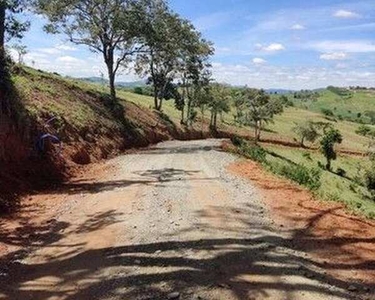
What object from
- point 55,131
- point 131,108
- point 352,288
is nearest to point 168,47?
point 131,108

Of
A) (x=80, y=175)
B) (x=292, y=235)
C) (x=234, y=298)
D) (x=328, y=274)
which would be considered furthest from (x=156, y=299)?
(x=80, y=175)

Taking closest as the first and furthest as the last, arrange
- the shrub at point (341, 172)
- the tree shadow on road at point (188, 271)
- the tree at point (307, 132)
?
1. the tree shadow on road at point (188, 271)
2. the shrub at point (341, 172)
3. the tree at point (307, 132)

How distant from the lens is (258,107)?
79062mm

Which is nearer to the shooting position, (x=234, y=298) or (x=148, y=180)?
(x=234, y=298)

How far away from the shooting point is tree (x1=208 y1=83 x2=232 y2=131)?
247 ft

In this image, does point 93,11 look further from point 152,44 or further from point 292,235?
point 292,235

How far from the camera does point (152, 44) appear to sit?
41.0m

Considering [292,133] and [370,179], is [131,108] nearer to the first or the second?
[370,179]

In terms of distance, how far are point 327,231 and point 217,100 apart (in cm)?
6467

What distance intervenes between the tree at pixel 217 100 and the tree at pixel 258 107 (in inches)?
128

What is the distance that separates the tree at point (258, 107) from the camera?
78.2 metres

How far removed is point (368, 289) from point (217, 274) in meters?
2.46

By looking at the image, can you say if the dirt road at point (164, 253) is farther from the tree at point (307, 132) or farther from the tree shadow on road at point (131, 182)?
the tree at point (307, 132)

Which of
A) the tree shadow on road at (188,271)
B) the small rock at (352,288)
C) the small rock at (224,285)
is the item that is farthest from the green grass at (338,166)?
the small rock at (224,285)
